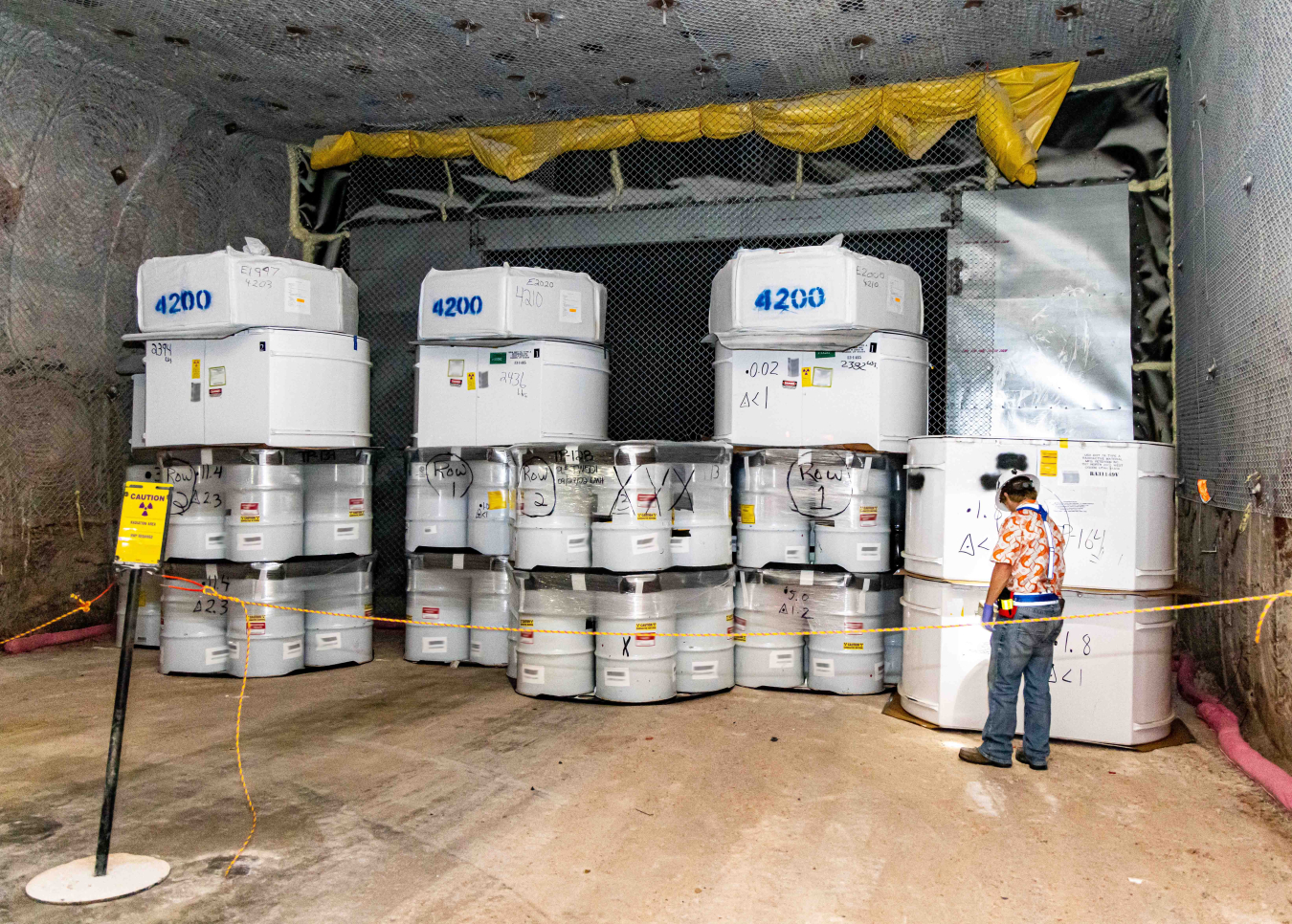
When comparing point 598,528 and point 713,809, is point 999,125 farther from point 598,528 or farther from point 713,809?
point 713,809

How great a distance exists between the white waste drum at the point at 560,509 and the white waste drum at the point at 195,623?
221 centimetres

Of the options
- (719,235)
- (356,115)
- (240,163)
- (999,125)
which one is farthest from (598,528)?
(240,163)

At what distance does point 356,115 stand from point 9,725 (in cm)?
557

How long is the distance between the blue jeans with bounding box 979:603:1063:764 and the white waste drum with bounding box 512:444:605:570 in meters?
2.45

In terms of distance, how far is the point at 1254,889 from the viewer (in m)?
3.22

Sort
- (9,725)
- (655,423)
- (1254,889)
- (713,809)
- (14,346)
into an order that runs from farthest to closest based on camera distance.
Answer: (655,423) < (14,346) < (9,725) < (713,809) < (1254,889)

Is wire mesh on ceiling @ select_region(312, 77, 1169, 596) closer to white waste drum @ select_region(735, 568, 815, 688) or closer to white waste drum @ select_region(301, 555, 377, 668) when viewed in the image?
white waste drum @ select_region(301, 555, 377, 668)

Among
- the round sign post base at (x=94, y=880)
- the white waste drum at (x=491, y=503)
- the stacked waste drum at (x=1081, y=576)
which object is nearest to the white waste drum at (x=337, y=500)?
the white waste drum at (x=491, y=503)

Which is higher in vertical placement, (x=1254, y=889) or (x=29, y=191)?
(x=29, y=191)

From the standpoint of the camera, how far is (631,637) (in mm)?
5531

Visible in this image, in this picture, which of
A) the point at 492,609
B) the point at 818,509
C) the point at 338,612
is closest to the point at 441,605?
the point at 492,609

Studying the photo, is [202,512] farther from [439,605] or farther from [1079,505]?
[1079,505]

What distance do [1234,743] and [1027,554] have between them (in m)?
1.44

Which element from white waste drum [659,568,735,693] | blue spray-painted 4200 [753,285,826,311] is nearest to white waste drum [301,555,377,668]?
white waste drum [659,568,735,693]
